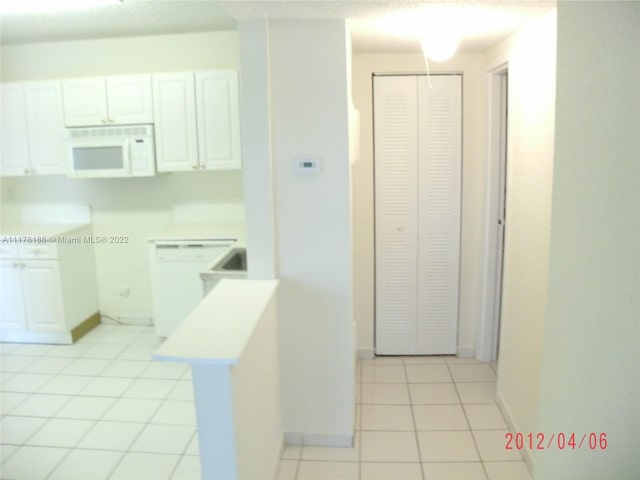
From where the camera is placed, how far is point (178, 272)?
148 inches

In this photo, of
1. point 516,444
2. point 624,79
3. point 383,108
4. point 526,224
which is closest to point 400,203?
point 383,108

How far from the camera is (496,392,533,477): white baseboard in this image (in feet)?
8.05

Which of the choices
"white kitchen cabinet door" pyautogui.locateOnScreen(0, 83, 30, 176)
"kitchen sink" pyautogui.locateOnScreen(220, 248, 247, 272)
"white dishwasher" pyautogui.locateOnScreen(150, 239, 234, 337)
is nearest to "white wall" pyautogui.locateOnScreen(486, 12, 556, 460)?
"kitchen sink" pyautogui.locateOnScreen(220, 248, 247, 272)

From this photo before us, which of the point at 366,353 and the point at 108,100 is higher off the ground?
the point at 108,100

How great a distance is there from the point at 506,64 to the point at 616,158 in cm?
143

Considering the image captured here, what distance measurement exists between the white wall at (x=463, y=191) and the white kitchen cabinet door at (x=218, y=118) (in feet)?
3.03

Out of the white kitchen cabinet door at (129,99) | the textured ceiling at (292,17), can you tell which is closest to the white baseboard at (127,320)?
the white kitchen cabinet door at (129,99)

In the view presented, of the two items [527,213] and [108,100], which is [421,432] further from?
[108,100]

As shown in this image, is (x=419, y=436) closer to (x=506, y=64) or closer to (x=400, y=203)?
(x=400, y=203)

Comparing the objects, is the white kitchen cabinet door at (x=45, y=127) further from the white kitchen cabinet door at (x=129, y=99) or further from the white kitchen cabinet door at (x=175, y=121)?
the white kitchen cabinet door at (x=175, y=121)

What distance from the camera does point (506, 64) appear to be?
2889 millimetres

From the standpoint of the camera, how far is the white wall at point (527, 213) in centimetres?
225

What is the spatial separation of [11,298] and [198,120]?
6.77ft
